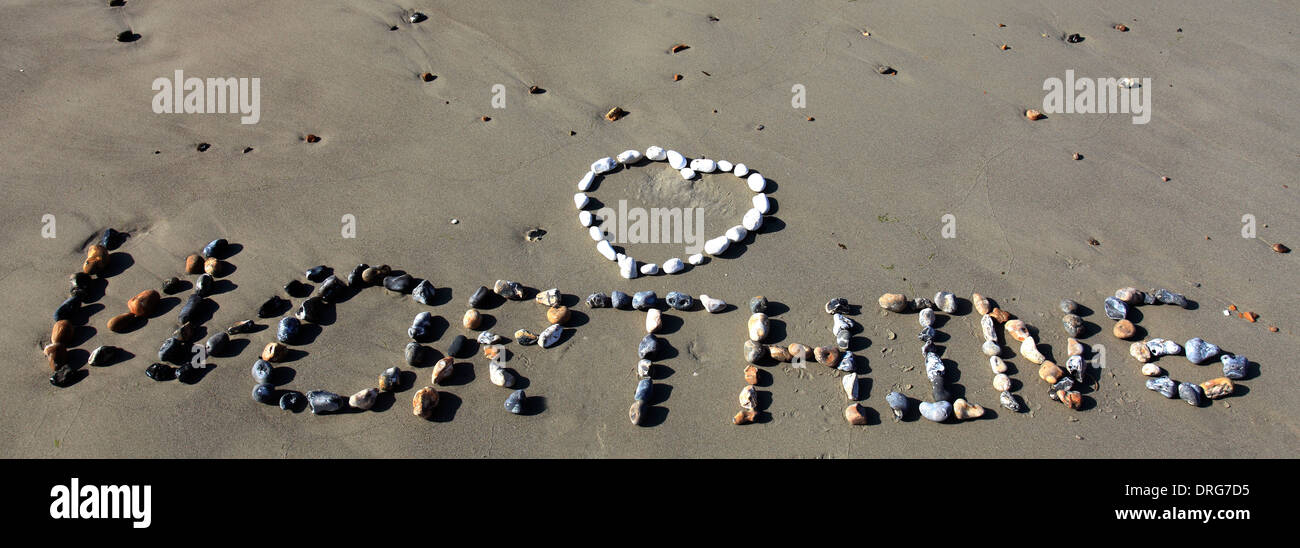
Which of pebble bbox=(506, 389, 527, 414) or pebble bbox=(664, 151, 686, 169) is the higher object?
pebble bbox=(664, 151, 686, 169)

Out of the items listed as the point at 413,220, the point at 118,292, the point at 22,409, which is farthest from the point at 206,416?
the point at 413,220

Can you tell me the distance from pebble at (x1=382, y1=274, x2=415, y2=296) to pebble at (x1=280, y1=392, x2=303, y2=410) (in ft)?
3.13

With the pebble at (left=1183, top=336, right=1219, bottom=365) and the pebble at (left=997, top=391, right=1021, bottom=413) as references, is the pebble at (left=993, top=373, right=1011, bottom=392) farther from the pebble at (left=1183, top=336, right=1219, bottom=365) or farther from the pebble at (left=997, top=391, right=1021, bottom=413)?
the pebble at (left=1183, top=336, right=1219, bottom=365)

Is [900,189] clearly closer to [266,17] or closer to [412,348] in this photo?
[412,348]

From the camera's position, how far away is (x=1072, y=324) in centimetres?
478

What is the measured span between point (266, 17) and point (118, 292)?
3.49 meters

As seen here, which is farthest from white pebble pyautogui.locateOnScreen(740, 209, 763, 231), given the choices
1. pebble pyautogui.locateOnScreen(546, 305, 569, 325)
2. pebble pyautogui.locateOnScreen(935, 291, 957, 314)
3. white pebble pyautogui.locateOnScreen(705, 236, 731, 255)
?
pebble pyautogui.locateOnScreen(546, 305, 569, 325)

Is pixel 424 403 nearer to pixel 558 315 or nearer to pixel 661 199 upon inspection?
pixel 558 315

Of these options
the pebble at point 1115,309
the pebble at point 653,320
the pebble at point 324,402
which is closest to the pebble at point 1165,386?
the pebble at point 1115,309

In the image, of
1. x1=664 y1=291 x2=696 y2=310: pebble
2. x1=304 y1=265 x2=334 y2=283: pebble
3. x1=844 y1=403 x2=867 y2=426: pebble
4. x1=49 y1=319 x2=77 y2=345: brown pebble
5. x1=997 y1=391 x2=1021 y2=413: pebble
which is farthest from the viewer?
x1=304 y1=265 x2=334 y2=283: pebble

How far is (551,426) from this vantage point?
437 centimetres

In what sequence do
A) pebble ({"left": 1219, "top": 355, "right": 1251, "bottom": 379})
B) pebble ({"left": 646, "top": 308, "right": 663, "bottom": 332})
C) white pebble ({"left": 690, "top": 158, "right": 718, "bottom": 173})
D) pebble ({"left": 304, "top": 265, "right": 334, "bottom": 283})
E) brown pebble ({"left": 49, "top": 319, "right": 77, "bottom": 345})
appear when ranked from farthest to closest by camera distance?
white pebble ({"left": 690, "top": 158, "right": 718, "bottom": 173})
pebble ({"left": 304, "top": 265, "right": 334, "bottom": 283})
pebble ({"left": 646, "top": 308, "right": 663, "bottom": 332})
brown pebble ({"left": 49, "top": 319, "right": 77, "bottom": 345})
pebble ({"left": 1219, "top": 355, "right": 1251, "bottom": 379})

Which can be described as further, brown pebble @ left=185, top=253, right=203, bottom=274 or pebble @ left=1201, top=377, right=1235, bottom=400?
brown pebble @ left=185, top=253, right=203, bottom=274

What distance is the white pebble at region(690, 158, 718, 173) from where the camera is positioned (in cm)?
587
